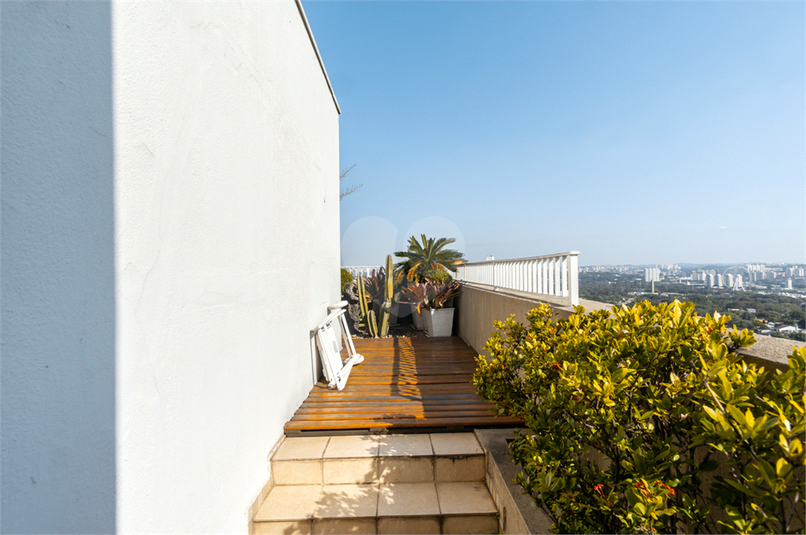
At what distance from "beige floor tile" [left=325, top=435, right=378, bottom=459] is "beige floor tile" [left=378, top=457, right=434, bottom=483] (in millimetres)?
171

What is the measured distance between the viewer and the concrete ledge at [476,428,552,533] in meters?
1.84

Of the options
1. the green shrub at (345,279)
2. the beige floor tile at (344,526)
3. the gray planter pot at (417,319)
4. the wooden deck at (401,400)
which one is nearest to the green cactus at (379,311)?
the gray planter pot at (417,319)

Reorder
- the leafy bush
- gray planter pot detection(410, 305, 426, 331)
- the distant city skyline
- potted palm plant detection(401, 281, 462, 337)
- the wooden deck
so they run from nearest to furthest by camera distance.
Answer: the leafy bush → the wooden deck → the distant city skyline → potted palm plant detection(401, 281, 462, 337) → gray planter pot detection(410, 305, 426, 331)

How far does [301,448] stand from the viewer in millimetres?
2857

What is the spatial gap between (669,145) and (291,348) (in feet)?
56.4

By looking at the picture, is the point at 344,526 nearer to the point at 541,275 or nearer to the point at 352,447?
the point at 352,447

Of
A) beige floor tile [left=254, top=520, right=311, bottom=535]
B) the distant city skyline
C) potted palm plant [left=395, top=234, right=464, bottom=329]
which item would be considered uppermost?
the distant city skyline

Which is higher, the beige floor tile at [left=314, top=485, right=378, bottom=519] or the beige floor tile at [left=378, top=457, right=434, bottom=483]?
the beige floor tile at [left=378, top=457, right=434, bottom=483]

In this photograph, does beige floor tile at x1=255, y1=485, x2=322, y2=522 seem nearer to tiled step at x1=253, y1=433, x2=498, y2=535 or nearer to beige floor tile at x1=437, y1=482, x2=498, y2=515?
tiled step at x1=253, y1=433, x2=498, y2=535

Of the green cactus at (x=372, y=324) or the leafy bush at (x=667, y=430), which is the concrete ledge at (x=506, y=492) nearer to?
the leafy bush at (x=667, y=430)

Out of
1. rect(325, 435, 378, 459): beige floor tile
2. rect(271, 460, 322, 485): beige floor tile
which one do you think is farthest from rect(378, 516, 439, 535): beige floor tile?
rect(271, 460, 322, 485): beige floor tile

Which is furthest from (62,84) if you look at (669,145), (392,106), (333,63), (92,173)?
(669,145)

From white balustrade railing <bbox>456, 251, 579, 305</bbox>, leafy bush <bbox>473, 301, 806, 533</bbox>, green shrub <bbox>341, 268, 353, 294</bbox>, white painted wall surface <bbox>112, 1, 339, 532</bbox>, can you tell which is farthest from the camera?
green shrub <bbox>341, 268, 353, 294</bbox>

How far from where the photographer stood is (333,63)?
13.6 meters
